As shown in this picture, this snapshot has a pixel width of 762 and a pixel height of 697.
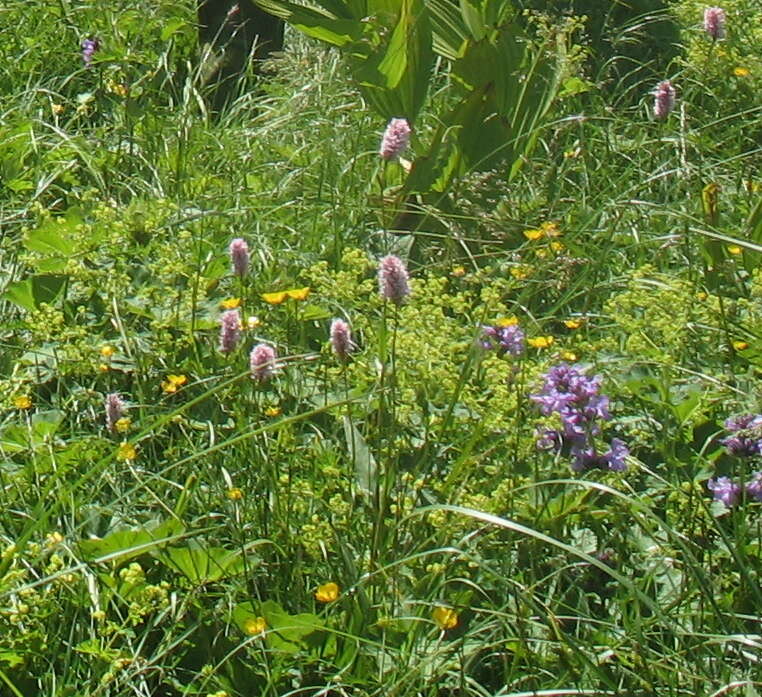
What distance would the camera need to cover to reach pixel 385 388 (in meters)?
2.42

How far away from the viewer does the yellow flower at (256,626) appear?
219 cm

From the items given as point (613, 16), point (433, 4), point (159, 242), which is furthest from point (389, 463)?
point (613, 16)

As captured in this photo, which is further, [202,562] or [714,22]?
[714,22]

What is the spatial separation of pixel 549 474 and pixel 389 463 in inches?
11.5

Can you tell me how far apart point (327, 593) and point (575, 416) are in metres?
0.48

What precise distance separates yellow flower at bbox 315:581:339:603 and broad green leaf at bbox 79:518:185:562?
0.24 m

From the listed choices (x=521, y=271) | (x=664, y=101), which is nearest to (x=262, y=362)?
(x=521, y=271)

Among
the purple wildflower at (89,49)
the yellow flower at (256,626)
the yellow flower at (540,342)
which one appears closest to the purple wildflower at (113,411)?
the yellow flower at (256,626)

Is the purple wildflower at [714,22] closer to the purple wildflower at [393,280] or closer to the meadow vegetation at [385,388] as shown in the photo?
the meadow vegetation at [385,388]

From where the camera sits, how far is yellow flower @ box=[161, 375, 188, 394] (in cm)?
285

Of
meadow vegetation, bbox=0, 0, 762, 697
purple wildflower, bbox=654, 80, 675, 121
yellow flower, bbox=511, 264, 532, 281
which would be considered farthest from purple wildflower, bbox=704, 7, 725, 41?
yellow flower, bbox=511, 264, 532, 281

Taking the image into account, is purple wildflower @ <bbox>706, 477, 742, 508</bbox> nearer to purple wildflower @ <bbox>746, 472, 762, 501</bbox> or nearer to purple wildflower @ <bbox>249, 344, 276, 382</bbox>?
purple wildflower @ <bbox>746, 472, 762, 501</bbox>

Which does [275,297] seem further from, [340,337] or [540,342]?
[340,337]

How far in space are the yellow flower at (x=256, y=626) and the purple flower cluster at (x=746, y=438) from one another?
76 cm
